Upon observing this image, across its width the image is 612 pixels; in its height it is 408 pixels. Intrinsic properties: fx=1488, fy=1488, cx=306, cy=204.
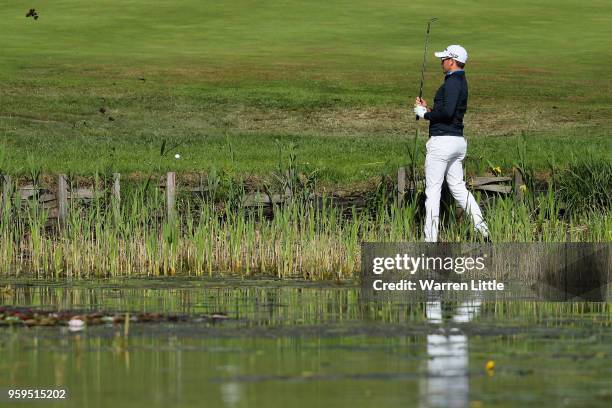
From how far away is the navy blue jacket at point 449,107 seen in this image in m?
16.1

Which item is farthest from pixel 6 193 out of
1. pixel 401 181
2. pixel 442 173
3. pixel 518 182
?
pixel 518 182

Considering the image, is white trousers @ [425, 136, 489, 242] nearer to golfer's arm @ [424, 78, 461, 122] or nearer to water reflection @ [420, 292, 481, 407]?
golfer's arm @ [424, 78, 461, 122]

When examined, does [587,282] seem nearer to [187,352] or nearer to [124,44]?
[187,352]

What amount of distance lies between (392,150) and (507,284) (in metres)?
12.5

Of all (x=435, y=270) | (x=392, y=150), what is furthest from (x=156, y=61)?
(x=435, y=270)

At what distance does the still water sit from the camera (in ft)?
26.4

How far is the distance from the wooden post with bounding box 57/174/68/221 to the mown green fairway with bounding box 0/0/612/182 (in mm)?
802

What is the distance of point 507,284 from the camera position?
49.4 ft

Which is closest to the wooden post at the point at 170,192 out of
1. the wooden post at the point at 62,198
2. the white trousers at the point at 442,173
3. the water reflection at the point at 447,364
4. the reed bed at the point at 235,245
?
the wooden post at the point at 62,198

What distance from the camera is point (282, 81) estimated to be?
40844mm

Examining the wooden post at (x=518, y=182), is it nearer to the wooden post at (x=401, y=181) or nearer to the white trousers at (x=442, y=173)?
the wooden post at (x=401, y=181)

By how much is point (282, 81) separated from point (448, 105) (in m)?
25.0

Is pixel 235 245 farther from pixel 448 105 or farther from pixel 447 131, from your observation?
pixel 448 105

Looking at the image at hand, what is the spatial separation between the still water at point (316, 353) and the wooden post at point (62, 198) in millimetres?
6005
